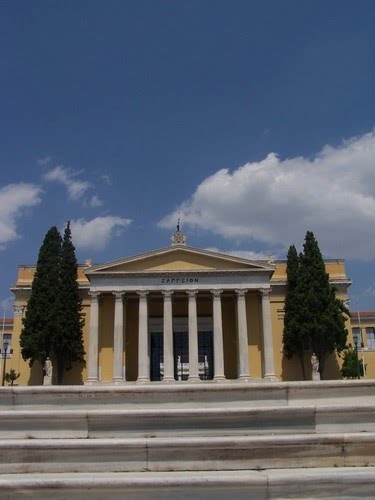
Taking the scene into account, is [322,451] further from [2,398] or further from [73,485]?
[2,398]

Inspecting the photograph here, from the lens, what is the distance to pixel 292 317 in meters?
46.8

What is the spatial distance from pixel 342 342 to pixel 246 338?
8.20m

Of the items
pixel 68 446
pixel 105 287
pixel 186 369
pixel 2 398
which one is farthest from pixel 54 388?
pixel 186 369

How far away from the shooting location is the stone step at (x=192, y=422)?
373 inches

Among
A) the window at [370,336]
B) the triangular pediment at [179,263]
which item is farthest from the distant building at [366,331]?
the triangular pediment at [179,263]

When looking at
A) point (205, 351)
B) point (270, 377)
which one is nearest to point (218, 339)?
point (205, 351)

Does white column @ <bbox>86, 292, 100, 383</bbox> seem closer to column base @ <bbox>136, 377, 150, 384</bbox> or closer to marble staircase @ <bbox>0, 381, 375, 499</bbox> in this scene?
column base @ <bbox>136, 377, 150, 384</bbox>

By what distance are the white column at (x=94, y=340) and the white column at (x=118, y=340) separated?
1.60 m

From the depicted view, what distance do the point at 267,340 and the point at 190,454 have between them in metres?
37.0

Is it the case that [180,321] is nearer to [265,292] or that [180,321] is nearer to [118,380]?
[118,380]

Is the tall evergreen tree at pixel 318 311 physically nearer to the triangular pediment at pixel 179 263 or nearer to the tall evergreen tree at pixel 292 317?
the tall evergreen tree at pixel 292 317

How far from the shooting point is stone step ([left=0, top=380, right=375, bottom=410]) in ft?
35.2

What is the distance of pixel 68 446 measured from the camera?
8719mm

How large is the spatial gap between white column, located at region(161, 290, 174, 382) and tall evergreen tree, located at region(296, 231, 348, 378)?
10.8 metres
